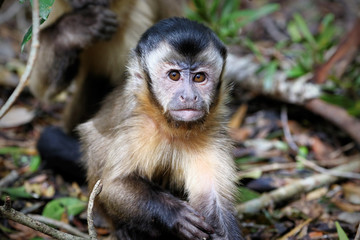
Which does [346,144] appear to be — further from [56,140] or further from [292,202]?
[56,140]

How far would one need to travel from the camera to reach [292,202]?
4473 mm

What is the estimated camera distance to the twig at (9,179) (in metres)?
4.45

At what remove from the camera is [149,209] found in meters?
3.22

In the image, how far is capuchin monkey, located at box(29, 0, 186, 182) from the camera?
4629 millimetres

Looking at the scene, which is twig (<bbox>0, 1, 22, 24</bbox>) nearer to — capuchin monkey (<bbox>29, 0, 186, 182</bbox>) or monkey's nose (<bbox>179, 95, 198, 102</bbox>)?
capuchin monkey (<bbox>29, 0, 186, 182</bbox>)

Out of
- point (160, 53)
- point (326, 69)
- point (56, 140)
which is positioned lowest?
point (56, 140)

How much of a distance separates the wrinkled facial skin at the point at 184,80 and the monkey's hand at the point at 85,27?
1235mm

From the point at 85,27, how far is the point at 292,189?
2.58 meters

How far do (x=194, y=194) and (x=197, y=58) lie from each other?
1.01 meters

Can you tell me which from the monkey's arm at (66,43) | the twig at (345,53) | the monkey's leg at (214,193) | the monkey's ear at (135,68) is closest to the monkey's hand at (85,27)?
the monkey's arm at (66,43)

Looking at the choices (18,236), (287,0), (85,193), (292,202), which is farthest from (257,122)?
(287,0)

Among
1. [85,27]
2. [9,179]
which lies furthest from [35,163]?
[85,27]

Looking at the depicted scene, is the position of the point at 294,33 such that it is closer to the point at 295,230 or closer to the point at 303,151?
the point at 303,151

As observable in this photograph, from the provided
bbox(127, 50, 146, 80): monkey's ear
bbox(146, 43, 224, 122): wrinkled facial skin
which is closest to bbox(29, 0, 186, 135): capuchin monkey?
bbox(127, 50, 146, 80): monkey's ear
